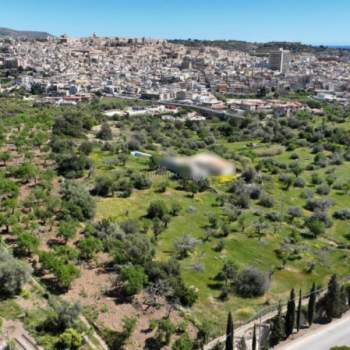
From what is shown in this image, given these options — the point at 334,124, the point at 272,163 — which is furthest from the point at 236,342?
the point at 334,124

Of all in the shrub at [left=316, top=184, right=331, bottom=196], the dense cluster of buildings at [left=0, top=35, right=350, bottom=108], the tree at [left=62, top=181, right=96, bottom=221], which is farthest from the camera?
the dense cluster of buildings at [left=0, top=35, right=350, bottom=108]

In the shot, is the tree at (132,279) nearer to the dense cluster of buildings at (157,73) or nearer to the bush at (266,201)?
the bush at (266,201)

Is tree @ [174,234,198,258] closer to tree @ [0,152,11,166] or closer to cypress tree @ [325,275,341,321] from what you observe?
cypress tree @ [325,275,341,321]

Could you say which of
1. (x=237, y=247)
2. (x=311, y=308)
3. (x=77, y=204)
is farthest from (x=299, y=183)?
(x=311, y=308)

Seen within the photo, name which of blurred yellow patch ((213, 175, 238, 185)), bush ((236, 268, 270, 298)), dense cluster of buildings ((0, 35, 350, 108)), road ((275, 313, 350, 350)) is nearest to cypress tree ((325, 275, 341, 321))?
road ((275, 313, 350, 350))

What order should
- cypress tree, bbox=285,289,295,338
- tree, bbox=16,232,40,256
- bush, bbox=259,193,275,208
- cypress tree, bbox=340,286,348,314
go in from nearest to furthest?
1. cypress tree, bbox=285,289,295,338
2. cypress tree, bbox=340,286,348,314
3. tree, bbox=16,232,40,256
4. bush, bbox=259,193,275,208

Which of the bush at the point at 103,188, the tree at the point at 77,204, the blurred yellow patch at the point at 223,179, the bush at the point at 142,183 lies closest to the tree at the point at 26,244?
the tree at the point at 77,204

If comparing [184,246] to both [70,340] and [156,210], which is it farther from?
[70,340]
